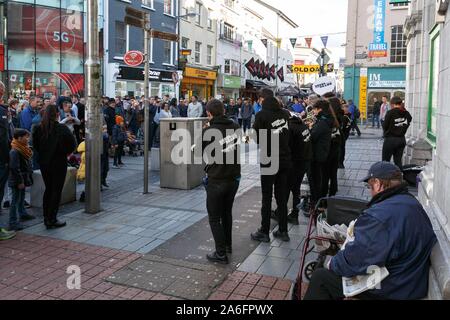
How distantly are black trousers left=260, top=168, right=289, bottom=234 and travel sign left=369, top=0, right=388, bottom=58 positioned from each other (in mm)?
26218

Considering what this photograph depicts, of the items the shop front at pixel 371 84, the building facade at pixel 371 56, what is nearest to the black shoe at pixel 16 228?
the shop front at pixel 371 84

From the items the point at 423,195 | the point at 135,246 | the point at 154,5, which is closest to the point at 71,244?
the point at 135,246

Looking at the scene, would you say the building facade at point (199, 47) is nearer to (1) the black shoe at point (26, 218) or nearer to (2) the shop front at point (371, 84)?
(2) the shop front at point (371, 84)

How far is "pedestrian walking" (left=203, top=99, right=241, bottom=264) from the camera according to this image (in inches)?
198

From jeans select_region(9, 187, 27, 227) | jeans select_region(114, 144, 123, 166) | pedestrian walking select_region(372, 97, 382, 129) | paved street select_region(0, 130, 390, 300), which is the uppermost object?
pedestrian walking select_region(372, 97, 382, 129)

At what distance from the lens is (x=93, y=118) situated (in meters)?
7.19

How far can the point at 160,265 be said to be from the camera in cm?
500

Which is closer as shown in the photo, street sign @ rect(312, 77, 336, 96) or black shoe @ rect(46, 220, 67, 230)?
black shoe @ rect(46, 220, 67, 230)

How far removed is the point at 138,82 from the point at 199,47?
10.00m

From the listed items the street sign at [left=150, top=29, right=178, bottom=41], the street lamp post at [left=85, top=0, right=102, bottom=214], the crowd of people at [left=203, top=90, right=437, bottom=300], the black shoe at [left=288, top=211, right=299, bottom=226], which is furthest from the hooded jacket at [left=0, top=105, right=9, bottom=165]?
the black shoe at [left=288, top=211, right=299, bottom=226]

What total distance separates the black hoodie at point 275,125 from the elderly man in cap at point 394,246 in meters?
2.70

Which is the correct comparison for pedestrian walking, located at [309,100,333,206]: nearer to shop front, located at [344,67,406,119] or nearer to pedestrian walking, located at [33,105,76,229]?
pedestrian walking, located at [33,105,76,229]

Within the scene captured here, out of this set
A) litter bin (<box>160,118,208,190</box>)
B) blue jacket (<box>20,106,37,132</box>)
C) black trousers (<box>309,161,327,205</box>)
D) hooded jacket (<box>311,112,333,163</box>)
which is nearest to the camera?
hooded jacket (<box>311,112,333,163</box>)
